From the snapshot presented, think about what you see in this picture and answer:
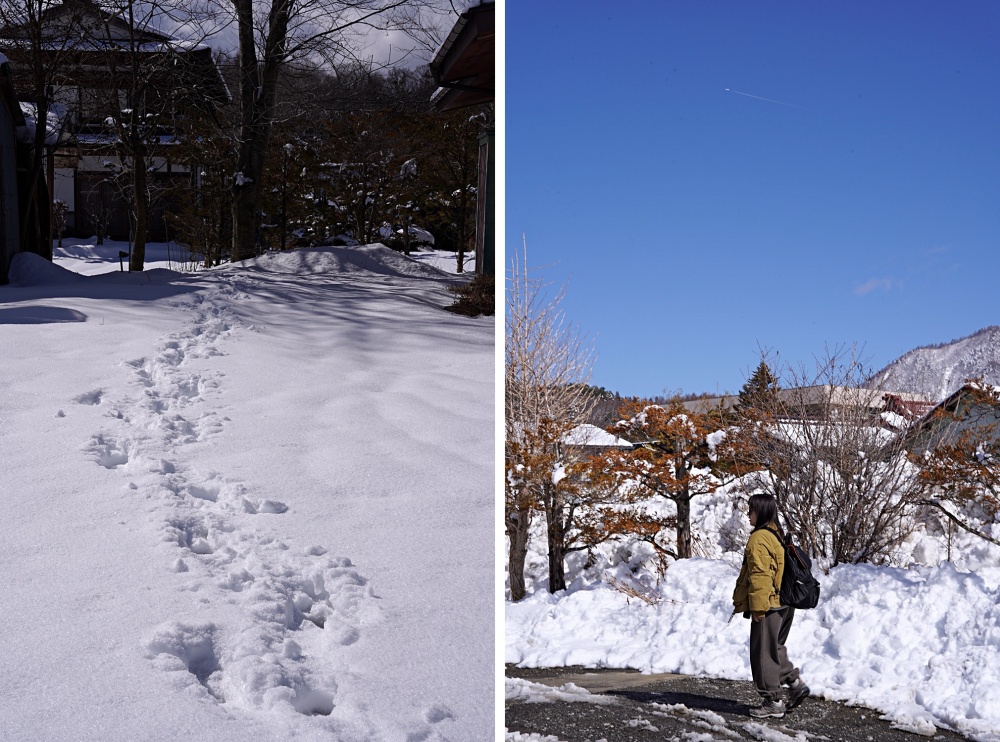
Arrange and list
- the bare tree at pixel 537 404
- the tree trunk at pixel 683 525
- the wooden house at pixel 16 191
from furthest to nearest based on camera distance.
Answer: the wooden house at pixel 16 191 → the tree trunk at pixel 683 525 → the bare tree at pixel 537 404

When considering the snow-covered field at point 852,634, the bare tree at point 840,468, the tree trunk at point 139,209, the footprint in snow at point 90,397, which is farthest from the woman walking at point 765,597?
the tree trunk at point 139,209

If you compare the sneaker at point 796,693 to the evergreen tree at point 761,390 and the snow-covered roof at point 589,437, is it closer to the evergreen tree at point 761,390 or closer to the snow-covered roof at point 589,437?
the evergreen tree at point 761,390

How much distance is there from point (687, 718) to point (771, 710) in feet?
0.88

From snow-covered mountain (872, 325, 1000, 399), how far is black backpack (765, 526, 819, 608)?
169 cm

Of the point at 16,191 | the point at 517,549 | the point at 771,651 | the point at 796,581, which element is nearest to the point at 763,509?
the point at 796,581

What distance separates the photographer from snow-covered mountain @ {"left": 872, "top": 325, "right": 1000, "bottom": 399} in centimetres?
370

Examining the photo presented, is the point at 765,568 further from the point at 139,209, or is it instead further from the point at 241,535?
the point at 139,209

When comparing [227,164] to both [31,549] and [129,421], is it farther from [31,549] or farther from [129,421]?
[31,549]

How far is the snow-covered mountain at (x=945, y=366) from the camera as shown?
12.1 ft

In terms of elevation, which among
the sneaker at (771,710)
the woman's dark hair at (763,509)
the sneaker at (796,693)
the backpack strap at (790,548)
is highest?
the woman's dark hair at (763,509)

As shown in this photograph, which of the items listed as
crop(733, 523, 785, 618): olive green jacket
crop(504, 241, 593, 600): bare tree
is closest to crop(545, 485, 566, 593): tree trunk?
crop(504, 241, 593, 600): bare tree

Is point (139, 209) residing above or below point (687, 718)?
above

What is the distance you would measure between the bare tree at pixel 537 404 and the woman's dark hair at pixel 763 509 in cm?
166

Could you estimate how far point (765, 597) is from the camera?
8.00ft
